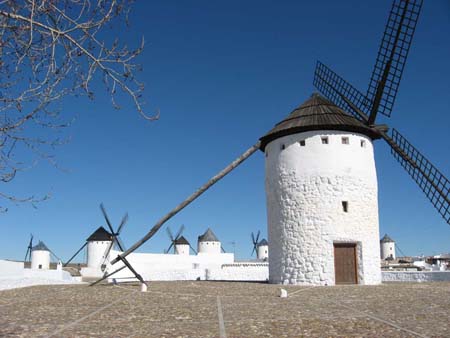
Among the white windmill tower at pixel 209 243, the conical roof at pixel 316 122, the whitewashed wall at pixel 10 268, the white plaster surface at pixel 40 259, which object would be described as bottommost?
the white plaster surface at pixel 40 259

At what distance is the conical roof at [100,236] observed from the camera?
48781 millimetres

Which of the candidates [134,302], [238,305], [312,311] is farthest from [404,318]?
[134,302]

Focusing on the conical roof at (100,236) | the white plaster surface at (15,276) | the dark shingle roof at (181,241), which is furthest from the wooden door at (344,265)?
the dark shingle roof at (181,241)

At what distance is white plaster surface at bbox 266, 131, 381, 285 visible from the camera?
1511cm

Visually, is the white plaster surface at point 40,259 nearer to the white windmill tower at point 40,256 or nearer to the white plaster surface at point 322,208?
the white windmill tower at point 40,256

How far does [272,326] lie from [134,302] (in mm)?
4655

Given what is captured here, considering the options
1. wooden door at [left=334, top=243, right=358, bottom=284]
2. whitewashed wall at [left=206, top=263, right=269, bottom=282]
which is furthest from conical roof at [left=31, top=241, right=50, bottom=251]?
wooden door at [left=334, top=243, right=358, bottom=284]

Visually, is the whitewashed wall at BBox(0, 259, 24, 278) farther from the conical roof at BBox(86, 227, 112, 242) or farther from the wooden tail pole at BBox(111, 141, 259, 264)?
the conical roof at BBox(86, 227, 112, 242)

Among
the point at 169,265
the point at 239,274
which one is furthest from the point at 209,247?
the point at 239,274

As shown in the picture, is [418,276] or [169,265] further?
[169,265]

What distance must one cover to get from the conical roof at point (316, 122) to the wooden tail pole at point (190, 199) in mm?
1116

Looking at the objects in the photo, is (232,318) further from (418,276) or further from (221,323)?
(418,276)

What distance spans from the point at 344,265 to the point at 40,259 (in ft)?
156

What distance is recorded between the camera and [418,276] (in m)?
19.5
